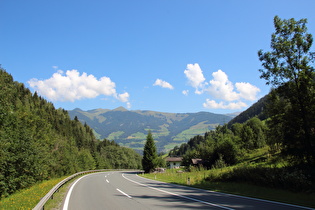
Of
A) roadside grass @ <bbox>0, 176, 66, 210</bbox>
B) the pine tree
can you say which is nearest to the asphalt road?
roadside grass @ <bbox>0, 176, 66, 210</bbox>

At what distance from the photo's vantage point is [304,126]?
1684cm

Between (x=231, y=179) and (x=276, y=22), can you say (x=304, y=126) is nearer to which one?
(x=231, y=179)

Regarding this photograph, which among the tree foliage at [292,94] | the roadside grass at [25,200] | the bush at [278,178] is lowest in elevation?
the roadside grass at [25,200]

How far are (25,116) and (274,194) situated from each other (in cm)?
4150

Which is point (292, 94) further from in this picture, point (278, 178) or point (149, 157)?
point (149, 157)

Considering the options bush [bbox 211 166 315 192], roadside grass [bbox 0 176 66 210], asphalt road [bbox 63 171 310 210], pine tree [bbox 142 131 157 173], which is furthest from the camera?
pine tree [bbox 142 131 157 173]

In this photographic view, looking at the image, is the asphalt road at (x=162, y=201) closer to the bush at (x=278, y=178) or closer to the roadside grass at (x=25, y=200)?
the roadside grass at (x=25, y=200)

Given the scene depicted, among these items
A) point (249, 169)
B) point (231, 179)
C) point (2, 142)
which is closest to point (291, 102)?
point (249, 169)

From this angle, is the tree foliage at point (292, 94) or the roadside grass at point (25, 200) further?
the tree foliage at point (292, 94)

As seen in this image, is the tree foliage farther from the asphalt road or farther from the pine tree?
the pine tree

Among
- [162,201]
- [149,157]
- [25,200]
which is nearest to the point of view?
[162,201]

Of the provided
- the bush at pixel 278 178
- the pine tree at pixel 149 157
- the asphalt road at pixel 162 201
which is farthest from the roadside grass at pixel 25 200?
the pine tree at pixel 149 157

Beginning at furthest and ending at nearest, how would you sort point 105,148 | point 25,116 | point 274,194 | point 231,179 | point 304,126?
point 105,148, point 25,116, point 231,179, point 304,126, point 274,194

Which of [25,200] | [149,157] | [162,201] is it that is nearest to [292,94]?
[162,201]
